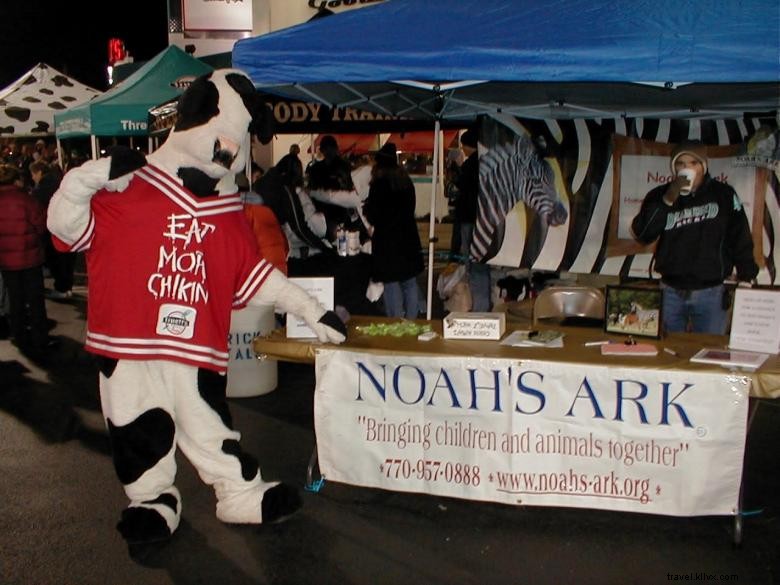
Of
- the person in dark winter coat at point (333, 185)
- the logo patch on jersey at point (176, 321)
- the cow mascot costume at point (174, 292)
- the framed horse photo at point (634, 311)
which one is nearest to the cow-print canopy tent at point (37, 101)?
the person in dark winter coat at point (333, 185)

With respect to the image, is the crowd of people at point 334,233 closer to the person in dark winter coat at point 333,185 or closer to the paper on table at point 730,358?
the person in dark winter coat at point 333,185

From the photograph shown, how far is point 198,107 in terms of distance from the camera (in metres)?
3.28

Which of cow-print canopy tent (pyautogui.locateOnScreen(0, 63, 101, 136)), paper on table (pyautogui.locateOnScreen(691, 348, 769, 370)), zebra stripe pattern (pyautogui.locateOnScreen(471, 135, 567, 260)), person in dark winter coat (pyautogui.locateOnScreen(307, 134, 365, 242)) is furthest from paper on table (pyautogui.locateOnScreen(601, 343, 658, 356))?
cow-print canopy tent (pyautogui.locateOnScreen(0, 63, 101, 136))

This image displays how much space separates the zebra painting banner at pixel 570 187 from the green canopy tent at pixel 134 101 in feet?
12.1

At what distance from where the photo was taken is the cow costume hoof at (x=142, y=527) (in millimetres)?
3297

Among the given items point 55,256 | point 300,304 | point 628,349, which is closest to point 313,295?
point 300,304

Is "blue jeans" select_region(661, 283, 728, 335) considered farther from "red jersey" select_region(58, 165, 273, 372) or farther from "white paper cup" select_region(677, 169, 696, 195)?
"red jersey" select_region(58, 165, 273, 372)

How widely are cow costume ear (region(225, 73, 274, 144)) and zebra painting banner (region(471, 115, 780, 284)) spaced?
2.88 metres

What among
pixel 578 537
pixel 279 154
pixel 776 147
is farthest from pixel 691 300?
pixel 279 154

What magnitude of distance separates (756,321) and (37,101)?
1216 cm

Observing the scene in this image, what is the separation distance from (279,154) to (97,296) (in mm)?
10046

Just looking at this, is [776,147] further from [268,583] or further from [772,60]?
[268,583]

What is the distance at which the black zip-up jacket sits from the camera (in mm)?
4266

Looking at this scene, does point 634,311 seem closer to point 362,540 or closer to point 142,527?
point 362,540
